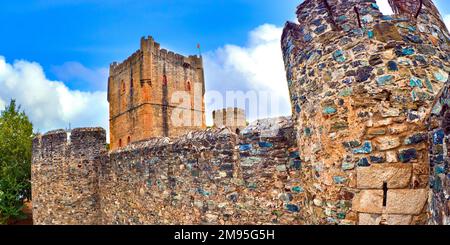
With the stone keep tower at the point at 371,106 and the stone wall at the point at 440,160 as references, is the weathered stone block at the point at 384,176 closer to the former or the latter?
the stone keep tower at the point at 371,106

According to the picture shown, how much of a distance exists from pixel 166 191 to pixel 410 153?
169 inches

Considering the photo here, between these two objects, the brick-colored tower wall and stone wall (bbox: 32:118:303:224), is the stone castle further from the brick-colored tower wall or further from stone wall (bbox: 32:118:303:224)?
the brick-colored tower wall

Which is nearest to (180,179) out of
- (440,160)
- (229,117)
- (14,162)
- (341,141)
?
(341,141)

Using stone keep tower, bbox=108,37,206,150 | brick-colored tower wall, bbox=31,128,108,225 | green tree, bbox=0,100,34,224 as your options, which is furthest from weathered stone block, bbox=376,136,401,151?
stone keep tower, bbox=108,37,206,150

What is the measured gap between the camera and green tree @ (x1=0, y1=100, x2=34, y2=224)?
15023 mm

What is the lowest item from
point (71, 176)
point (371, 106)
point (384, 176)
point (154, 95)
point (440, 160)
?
point (71, 176)

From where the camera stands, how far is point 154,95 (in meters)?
28.7

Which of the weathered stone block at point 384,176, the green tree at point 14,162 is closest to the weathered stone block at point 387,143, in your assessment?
the weathered stone block at point 384,176

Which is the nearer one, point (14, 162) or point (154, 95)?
point (14, 162)

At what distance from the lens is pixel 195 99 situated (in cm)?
3231

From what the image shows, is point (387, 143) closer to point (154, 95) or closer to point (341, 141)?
point (341, 141)

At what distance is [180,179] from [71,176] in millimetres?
5347

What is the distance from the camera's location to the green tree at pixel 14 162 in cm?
1502
